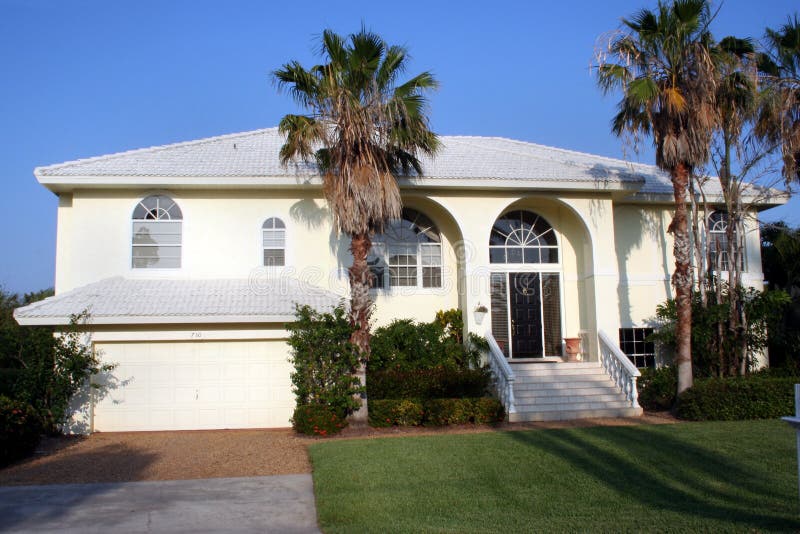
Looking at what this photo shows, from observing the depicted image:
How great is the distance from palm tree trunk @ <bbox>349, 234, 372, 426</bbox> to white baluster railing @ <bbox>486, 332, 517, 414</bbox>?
3.24 m

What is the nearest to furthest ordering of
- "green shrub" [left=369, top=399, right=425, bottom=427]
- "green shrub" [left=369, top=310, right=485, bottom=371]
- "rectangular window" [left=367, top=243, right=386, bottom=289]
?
"green shrub" [left=369, top=399, right=425, bottom=427] < "green shrub" [left=369, top=310, right=485, bottom=371] < "rectangular window" [left=367, top=243, right=386, bottom=289]

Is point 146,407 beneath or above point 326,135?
beneath

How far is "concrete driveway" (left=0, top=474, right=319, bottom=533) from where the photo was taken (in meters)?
8.04

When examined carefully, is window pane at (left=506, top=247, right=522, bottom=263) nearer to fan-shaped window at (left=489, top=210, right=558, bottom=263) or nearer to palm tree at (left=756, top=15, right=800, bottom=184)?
fan-shaped window at (left=489, top=210, right=558, bottom=263)

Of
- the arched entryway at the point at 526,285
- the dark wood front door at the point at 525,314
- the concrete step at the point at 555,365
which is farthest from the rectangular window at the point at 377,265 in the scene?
the concrete step at the point at 555,365

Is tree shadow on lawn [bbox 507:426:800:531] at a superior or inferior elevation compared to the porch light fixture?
inferior

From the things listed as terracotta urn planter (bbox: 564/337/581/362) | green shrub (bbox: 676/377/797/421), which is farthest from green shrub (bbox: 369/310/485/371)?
green shrub (bbox: 676/377/797/421)

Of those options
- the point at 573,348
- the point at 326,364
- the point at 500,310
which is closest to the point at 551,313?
the point at 573,348

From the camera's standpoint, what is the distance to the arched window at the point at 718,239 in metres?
19.1

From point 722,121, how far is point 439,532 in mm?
12926

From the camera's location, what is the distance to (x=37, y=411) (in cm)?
1378

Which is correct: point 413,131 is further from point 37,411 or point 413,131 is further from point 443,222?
point 37,411

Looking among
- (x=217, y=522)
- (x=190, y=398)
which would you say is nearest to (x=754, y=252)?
(x=190, y=398)

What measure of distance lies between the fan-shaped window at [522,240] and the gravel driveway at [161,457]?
776 centimetres
